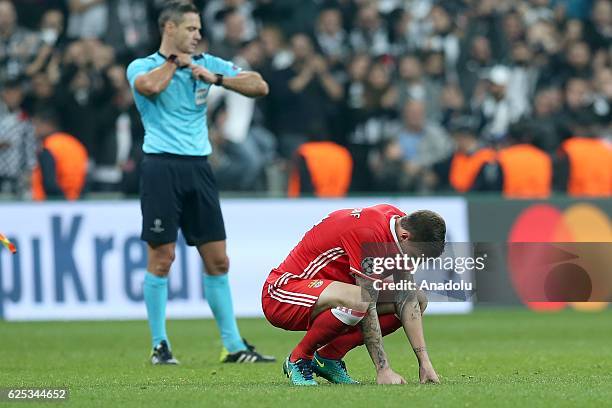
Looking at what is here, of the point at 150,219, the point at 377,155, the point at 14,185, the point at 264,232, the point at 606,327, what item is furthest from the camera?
the point at 377,155

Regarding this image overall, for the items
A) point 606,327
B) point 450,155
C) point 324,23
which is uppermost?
point 324,23

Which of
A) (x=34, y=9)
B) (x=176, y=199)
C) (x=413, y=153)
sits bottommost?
(x=413, y=153)

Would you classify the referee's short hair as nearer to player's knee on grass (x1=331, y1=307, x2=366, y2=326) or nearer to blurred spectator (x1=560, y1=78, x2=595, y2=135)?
player's knee on grass (x1=331, y1=307, x2=366, y2=326)

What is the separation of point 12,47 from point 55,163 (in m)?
2.39

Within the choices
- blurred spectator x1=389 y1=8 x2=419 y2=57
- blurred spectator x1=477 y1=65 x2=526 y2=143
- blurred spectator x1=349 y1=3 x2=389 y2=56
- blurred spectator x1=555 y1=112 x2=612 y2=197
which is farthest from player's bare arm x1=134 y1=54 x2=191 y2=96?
blurred spectator x1=389 y1=8 x2=419 y2=57

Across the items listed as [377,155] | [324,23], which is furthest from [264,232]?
[324,23]

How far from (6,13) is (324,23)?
182 inches

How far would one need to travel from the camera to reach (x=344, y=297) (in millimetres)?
8320

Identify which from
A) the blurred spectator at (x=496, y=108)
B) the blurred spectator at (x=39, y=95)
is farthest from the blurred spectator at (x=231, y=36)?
the blurred spectator at (x=496, y=108)

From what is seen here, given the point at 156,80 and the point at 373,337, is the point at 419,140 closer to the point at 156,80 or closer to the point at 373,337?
the point at 156,80

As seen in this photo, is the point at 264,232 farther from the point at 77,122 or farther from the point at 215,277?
the point at 215,277

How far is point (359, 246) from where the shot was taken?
831cm

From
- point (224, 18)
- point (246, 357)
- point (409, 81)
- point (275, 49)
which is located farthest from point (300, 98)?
point (246, 357)
